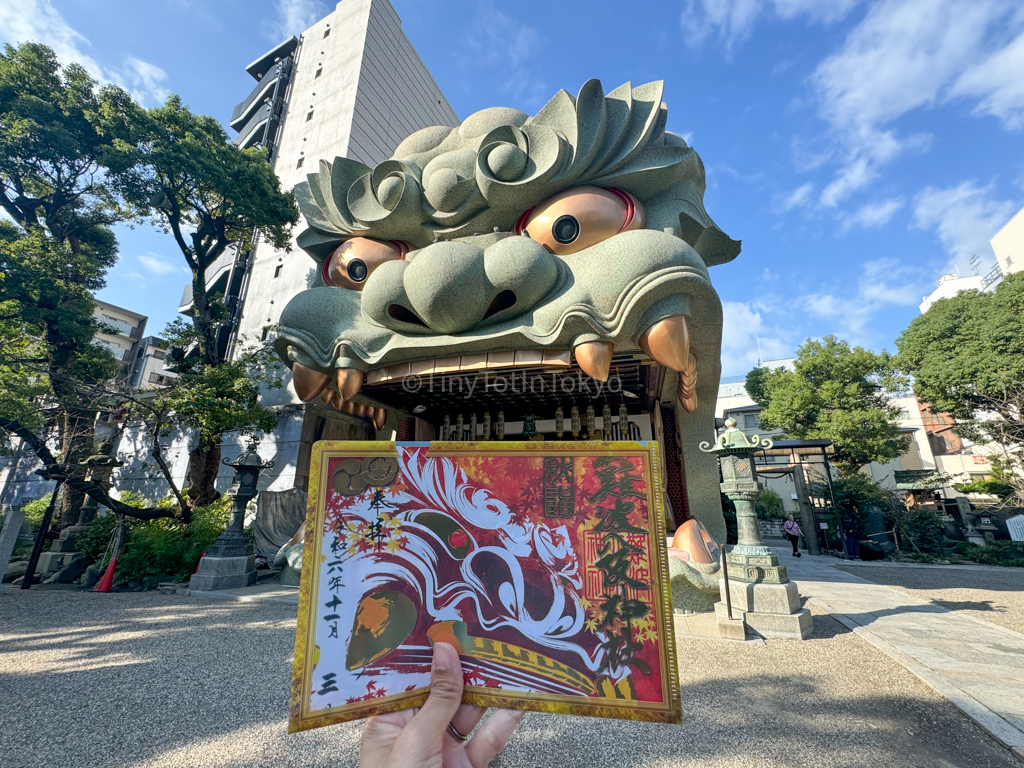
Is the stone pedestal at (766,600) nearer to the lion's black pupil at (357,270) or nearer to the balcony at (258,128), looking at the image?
the lion's black pupil at (357,270)

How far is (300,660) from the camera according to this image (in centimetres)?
145

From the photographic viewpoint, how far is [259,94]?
23.2 m

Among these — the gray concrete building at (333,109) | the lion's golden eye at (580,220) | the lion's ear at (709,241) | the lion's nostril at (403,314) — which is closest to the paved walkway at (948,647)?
the lion's ear at (709,241)

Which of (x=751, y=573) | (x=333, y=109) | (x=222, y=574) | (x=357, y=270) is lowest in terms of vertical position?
(x=222, y=574)

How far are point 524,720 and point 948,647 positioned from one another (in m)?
5.75

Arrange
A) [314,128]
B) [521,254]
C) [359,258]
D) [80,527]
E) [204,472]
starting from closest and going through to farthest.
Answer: [521,254] → [359,258] → [80,527] → [204,472] → [314,128]

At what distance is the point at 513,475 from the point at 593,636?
620mm

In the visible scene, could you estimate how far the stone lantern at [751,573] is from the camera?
596 centimetres

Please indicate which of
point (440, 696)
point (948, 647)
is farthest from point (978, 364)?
point (440, 696)

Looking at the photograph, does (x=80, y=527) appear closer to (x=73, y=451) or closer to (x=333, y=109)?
(x=73, y=451)

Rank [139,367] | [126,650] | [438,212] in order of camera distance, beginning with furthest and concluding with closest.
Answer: [139,367] < [438,212] < [126,650]

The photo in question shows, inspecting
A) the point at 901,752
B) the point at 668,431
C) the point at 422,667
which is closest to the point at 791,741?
the point at 901,752

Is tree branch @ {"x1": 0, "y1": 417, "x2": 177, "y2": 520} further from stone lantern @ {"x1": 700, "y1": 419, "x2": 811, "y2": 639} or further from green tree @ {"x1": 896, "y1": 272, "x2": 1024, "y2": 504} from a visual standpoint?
green tree @ {"x1": 896, "y1": 272, "x2": 1024, "y2": 504}

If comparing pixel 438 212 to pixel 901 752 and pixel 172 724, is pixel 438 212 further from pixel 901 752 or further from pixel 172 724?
pixel 901 752
